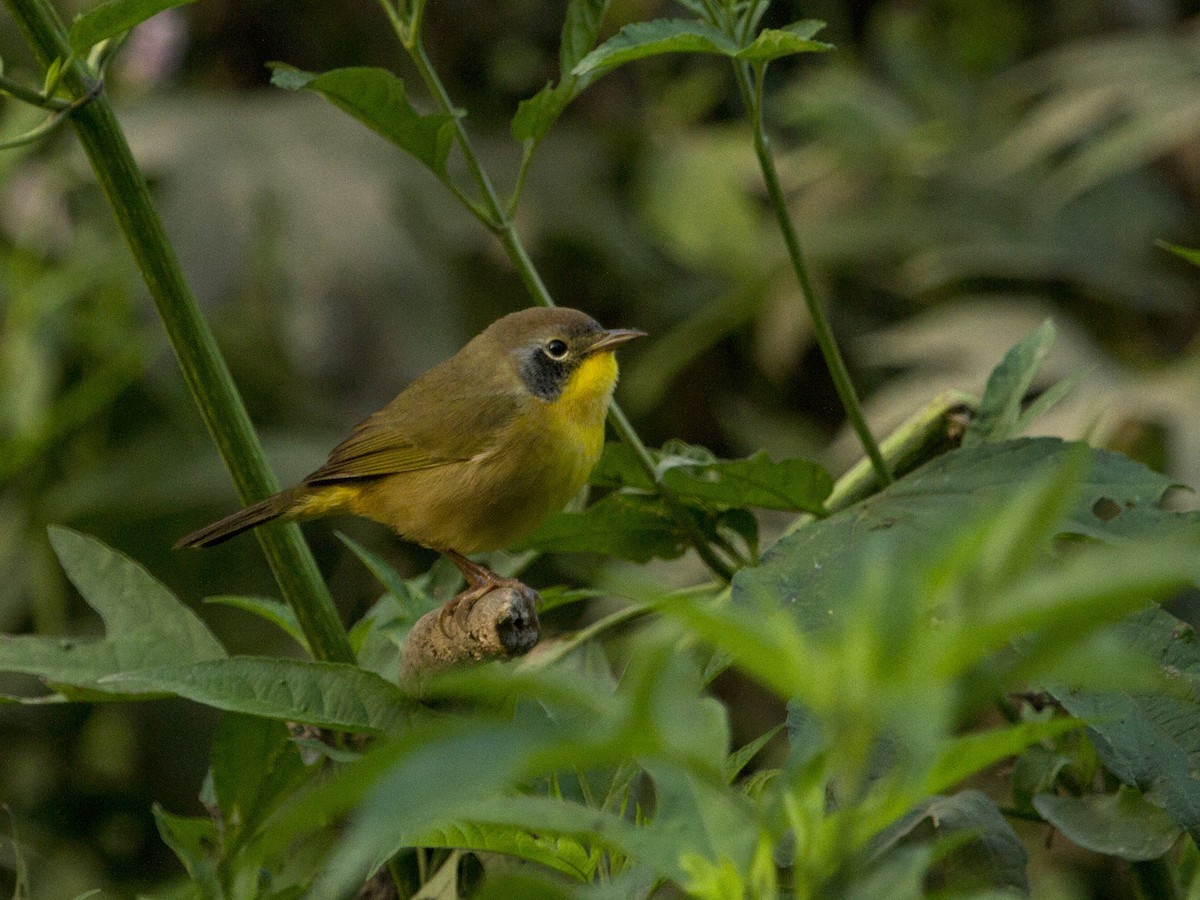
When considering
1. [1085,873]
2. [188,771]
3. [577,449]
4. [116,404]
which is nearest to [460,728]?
[577,449]

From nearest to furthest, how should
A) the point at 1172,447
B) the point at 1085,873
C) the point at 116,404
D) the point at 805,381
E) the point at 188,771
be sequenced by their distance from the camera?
the point at 1085,873 < the point at 1172,447 < the point at 188,771 < the point at 116,404 < the point at 805,381

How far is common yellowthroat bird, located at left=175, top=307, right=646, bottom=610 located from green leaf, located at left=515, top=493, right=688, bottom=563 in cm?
63

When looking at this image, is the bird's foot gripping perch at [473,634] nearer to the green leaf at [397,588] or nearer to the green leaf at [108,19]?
the green leaf at [397,588]

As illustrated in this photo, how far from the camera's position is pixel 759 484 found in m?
1.73

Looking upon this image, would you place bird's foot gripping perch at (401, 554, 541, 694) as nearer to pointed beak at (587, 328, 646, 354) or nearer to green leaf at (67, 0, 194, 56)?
green leaf at (67, 0, 194, 56)

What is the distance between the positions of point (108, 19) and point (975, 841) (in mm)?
1209

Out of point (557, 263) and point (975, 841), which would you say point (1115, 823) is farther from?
point (557, 263)

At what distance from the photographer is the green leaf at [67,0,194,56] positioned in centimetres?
147

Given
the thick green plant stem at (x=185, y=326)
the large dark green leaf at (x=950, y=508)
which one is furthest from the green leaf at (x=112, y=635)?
the large dark green leaf at (x=950, y=508)

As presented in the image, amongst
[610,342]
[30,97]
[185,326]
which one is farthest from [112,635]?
[610,342]

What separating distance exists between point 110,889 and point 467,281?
2.73m

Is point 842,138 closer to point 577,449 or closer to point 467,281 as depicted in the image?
point 467,281

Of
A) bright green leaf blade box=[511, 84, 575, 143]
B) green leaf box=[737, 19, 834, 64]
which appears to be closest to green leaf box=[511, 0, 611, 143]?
bright green leaf blade box=[511, 84, 575, 143]

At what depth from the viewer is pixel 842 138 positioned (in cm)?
550
